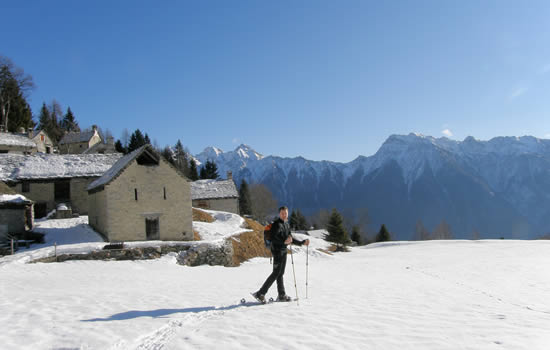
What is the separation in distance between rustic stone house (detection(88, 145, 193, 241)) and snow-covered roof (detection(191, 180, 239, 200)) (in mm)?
19572

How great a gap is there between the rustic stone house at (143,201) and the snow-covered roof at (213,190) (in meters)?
19.6

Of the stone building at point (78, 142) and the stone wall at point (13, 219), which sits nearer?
the stone wall at point (13, 219)

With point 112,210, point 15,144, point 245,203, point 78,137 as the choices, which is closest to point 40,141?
point 15,144

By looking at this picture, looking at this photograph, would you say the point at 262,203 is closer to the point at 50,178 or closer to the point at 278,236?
the point at 50,178

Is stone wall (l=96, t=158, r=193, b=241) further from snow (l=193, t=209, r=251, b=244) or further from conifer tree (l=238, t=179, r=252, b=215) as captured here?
conifer tree (l=238, t=179, r=252, b=215)

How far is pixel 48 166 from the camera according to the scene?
32.7 meters

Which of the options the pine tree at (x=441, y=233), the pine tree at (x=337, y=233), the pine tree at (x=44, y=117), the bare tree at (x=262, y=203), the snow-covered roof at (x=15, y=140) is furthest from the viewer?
the pine tree at (x=441, y=233)

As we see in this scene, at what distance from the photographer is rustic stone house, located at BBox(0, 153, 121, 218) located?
1212 inches

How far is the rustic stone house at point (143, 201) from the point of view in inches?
907

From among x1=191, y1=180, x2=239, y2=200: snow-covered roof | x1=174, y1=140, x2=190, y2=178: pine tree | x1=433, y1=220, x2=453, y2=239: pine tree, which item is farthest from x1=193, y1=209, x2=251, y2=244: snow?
x1=433, y1=220, x2=453, y2=239: pine tree

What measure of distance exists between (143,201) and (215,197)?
837 inches

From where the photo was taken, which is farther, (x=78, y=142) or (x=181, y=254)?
(x=78, y=142)

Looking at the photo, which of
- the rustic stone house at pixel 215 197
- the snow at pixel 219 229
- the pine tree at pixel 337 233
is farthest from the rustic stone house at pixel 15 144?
the pine tree at pixel 337 233

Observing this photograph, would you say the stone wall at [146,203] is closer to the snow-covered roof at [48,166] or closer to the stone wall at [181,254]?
the stone wall at [181,254]
